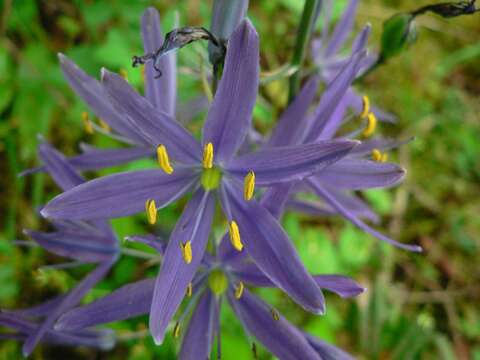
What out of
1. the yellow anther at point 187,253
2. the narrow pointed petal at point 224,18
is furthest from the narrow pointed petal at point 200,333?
the narrow pointed petal at point 224,18

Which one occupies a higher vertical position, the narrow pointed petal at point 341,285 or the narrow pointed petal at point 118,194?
the narrow pointed petal at point 118,194

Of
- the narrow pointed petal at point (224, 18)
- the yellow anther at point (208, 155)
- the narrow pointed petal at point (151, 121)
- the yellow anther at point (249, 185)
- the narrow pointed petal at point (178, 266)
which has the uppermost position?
the narrow pointed petal at point (224, 18)

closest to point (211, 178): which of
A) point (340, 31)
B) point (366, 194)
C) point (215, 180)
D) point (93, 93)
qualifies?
point (215, 180)

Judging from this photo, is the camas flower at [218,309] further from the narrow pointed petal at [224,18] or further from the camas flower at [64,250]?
the narrow pointed petal at [224,18]

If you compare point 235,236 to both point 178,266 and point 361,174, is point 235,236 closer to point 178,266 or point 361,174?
point 178,266

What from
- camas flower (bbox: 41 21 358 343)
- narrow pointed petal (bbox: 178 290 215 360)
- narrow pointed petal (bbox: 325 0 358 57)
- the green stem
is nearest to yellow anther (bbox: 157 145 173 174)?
camas flower (bbox: 41 21 358 343)

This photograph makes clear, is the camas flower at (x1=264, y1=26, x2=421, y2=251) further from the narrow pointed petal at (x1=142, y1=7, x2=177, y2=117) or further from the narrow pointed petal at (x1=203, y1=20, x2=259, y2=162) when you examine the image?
the narrow pointed petal at (x1=142, y1=7, x2=177, y2=117)

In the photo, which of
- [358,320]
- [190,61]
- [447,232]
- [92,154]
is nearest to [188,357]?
[92,154]

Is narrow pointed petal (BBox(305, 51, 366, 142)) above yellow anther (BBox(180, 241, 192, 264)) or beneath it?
above
